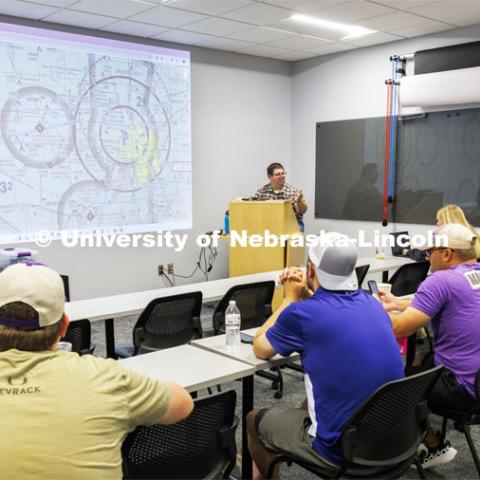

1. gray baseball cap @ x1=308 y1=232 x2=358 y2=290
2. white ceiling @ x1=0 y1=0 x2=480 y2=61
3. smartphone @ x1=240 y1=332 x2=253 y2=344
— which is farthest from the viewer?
white ceiling @ x1=0 y1=0 x2=480 y2=61

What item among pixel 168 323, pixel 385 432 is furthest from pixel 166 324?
pixel 385 432

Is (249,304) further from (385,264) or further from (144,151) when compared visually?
(144,151)

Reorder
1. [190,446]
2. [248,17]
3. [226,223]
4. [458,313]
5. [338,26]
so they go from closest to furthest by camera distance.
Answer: [190,446], [458,313], [248,17], [338,26], [226,223]

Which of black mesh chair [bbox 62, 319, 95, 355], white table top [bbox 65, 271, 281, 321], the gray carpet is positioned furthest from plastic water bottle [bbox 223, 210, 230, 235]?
black mesh chair [bbox 62, 319, 95, 355]

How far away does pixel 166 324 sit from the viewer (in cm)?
315

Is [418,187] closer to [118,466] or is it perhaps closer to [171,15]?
[171,15]

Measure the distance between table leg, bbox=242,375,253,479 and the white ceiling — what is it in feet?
11.7

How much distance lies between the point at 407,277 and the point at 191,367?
245 cm

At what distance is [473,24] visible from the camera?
546 centimetres

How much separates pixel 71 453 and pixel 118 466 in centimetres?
16

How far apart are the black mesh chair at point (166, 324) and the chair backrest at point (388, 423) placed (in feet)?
4.80

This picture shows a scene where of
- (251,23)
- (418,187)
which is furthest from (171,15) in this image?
(418,187)

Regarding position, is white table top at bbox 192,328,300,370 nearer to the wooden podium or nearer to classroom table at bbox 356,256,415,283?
classroom table at bbox 356,256,415,283

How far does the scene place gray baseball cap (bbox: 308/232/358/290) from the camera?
2.01m
